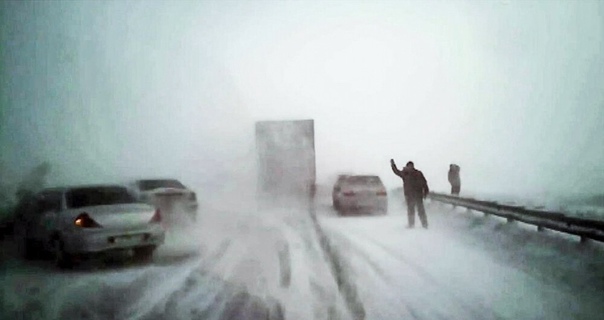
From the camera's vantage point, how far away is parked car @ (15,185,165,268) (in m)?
3.78

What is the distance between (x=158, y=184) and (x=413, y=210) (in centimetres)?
194

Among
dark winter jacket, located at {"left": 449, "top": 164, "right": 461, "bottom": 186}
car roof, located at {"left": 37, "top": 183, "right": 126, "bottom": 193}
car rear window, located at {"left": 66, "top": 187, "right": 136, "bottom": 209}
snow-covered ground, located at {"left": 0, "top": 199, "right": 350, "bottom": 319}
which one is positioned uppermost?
dark winter jacket, located at {"left": 449, "top": 164, "right": 461, "bottom": 186}

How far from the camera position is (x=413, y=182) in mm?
3785

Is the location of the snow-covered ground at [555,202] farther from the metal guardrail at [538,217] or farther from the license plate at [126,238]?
the license plate at [126,238]

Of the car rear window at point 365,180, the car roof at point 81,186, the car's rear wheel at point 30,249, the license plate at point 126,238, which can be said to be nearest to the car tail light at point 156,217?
the license plate at point 126,238

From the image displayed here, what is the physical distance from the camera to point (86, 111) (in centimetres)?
409

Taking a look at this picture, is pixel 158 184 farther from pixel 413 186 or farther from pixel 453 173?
pixel 453 173

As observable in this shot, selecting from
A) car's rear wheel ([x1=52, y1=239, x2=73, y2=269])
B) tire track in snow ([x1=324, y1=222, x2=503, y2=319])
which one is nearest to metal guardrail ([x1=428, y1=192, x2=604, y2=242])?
tire track in snow ([x1=324, y1=222, x2=503, y2=319])

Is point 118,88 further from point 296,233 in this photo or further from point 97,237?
point 296,233

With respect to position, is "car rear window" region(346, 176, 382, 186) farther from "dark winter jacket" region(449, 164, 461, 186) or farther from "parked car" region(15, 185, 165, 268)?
"parked car" region(15, 185, 165, 268)

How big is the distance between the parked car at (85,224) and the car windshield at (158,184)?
120 millimetres

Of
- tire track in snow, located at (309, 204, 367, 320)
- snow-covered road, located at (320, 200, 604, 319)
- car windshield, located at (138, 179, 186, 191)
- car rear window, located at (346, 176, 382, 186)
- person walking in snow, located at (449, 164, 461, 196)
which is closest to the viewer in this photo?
snow-covered road, located at (320, 200, 604, 319)

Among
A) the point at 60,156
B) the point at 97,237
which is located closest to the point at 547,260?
the point at 97,237

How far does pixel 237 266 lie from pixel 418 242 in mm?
1296
